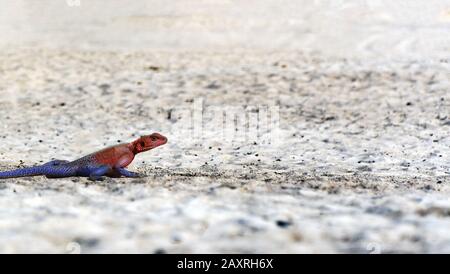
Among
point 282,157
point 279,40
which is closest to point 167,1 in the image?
point 279,40

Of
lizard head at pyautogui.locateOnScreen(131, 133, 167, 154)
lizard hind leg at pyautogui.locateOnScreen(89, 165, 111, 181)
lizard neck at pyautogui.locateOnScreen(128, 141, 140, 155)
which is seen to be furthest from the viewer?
lizard head at pyautogui.locateOnScreen(131, 133, 167, 154)

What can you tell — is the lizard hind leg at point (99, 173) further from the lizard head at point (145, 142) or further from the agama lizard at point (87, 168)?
the lizard head at point (145, 142)

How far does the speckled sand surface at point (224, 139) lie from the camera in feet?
13.0

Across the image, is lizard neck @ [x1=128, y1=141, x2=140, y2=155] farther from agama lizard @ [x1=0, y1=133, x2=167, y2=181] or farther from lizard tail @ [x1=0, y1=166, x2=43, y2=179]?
lizard tail @ [x1=0, y1=166, x2=43, y2=179]

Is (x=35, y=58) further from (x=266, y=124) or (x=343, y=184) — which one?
(x=343, y=184)

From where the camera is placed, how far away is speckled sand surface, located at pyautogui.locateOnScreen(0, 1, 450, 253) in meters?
3.95

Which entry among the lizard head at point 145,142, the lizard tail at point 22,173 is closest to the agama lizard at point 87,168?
the lizard tail at point 22,173

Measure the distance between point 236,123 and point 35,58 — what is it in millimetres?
7129

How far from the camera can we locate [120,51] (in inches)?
680

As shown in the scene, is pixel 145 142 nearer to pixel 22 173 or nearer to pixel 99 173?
pixel 99 173

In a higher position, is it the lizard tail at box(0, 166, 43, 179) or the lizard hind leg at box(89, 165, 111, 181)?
the lizard hind leg at box(89, 165, 111, 181)

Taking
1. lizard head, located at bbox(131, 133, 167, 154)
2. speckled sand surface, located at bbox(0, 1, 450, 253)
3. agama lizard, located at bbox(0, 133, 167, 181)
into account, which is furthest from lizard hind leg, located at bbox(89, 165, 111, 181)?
lizard head, located at bbox(131, 133, 167, 154)

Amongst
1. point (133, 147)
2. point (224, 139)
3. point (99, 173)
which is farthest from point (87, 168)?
point (224, 139)

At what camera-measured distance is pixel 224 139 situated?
1024cm
